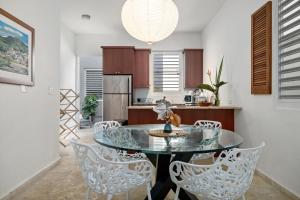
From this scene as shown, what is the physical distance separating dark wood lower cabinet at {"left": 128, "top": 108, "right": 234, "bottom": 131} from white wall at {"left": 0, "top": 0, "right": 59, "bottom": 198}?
122cm

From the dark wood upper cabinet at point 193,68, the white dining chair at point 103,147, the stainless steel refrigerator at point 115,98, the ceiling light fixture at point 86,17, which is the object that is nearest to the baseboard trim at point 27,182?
the white dining chair at point 103,147

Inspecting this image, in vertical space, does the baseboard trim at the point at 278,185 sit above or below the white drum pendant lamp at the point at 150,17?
below

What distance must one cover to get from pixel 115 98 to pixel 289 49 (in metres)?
3.96

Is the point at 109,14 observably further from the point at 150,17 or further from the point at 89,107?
the point at 89,107

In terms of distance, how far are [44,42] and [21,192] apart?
1.92m

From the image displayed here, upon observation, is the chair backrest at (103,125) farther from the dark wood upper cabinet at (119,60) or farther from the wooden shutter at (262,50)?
the dark wood upper cabinet at (119,60)

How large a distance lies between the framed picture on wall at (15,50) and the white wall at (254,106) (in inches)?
112

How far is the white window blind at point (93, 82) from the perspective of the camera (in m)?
9.25

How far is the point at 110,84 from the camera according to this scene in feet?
19.1

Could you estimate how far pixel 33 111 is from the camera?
2.99 meters

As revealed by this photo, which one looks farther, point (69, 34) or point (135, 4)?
point (69, 34)

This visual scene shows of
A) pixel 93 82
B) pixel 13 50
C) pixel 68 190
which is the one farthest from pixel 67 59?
pixel 68 190

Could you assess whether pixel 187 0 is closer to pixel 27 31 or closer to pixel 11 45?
pixel 27 31

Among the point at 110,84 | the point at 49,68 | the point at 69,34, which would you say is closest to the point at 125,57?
the point at 110,84
